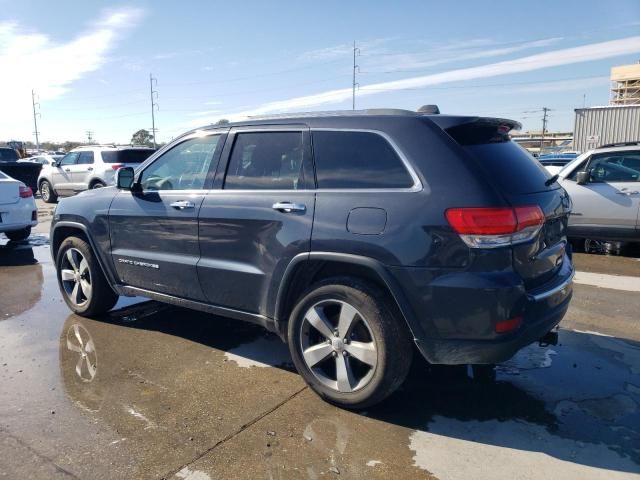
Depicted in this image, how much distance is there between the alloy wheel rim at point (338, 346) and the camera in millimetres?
3270

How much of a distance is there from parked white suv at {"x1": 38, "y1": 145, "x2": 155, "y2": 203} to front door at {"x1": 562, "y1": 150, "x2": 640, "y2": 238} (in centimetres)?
1172

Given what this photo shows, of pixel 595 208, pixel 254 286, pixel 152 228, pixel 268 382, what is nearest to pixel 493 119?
pixel 254 286

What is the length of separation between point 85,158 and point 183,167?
1369cm

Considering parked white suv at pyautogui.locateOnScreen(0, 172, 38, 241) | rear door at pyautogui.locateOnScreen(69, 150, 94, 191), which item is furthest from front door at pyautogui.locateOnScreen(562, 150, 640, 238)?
rear door at pyautogui.locateOnScreen(69, 150, 94, 191)

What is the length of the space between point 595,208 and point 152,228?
6.62m

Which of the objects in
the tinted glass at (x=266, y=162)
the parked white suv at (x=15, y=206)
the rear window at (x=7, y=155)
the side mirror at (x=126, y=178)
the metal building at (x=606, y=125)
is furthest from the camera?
the metal building at (x=606, y=125)

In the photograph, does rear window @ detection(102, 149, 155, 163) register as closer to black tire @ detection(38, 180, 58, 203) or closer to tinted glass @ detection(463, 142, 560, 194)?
black tire @ detection(38, 180, 58, 203)

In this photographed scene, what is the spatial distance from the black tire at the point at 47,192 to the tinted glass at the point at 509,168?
17.6 meters

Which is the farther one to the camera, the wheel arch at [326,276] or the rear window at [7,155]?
the rear window at [7,155]

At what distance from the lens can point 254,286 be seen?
3.76m

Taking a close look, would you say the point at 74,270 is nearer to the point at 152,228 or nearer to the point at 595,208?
the point at 152,228

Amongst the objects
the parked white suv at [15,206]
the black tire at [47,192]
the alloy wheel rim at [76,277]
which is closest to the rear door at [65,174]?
the black tire at [47,192]

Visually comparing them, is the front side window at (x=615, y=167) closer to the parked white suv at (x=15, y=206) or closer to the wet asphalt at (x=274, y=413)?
the wet asphalt at (x=274, y=413)

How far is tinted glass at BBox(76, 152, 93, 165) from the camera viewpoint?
16.3 metres
